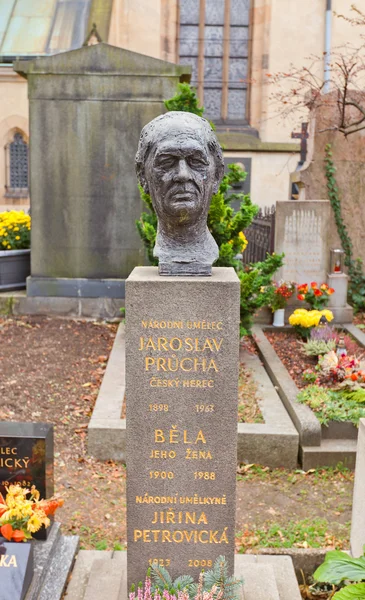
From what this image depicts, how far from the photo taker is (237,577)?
12.4 feet

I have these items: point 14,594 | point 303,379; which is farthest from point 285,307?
point 14,594

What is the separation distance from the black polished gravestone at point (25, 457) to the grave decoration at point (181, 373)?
2.75 feet

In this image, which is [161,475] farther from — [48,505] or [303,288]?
[303,288]

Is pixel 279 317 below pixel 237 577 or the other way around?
the other way around

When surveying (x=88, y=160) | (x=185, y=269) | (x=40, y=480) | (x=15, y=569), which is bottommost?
(x=15, y=569)

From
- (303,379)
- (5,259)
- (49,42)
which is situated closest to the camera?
(303,379)

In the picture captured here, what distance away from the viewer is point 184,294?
3.36m

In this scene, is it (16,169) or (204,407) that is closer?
(204,407)

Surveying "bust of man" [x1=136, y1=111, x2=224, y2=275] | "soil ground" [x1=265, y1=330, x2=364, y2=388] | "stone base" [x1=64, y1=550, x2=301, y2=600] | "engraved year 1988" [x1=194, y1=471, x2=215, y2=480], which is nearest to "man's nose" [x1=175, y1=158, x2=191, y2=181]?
"bust of man" [x1=136, y1=111, x2=224, y2=275]

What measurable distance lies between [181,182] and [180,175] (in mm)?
57

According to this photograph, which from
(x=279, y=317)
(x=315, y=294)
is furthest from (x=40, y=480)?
(x=315, y=294)

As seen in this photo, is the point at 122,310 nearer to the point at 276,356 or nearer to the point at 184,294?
the point at 276,356

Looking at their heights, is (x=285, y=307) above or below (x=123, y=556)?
above

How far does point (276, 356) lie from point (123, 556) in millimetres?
4266
